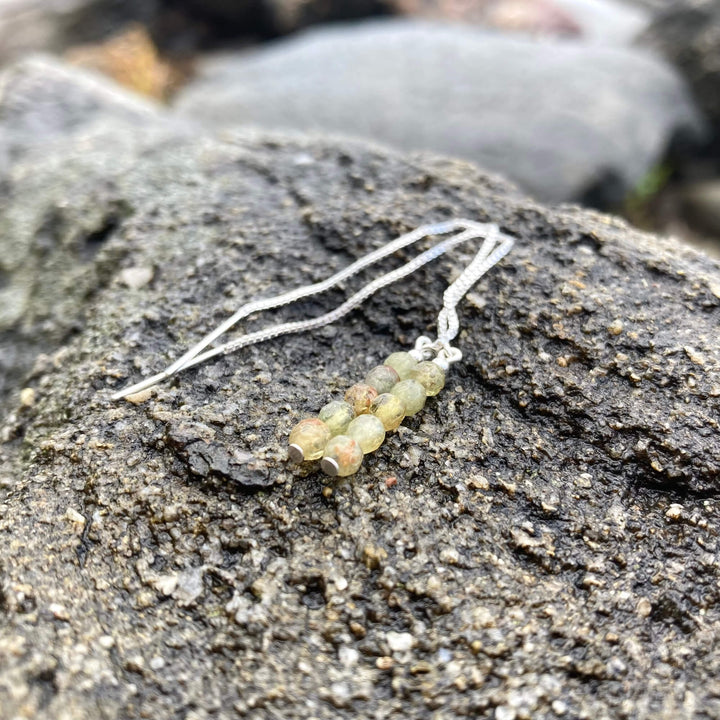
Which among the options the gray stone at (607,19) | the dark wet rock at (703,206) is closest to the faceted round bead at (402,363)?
the dark wet rock at (703,206)

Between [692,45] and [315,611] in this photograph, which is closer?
[315,611]

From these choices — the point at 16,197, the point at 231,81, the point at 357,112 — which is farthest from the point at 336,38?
the point at 16,197

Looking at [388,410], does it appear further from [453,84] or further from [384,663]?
[453,84]

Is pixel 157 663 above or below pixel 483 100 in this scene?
above

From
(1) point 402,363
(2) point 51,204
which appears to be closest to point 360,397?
(1) point 402,363

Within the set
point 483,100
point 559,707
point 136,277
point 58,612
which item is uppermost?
point 136,277

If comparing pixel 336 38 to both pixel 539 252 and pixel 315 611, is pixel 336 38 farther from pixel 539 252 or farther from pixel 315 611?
pixel 315 611
